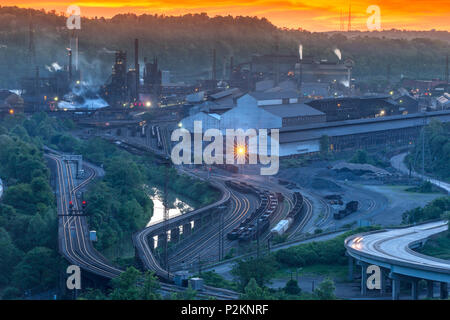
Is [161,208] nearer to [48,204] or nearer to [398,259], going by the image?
[48,204]

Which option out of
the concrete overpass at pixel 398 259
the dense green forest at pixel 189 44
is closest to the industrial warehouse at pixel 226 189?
the concrete overpass at pixel 398 259

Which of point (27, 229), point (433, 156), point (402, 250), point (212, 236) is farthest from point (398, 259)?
point (433, 156)

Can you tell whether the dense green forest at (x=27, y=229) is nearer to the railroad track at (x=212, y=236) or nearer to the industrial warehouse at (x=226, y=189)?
the industrial warehouse at (x=226, y=189)

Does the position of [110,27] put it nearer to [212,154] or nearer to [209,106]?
[209,106]

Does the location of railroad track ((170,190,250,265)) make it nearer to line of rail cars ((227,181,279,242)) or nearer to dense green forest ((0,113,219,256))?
line of rail cars ((227,181,279,242))

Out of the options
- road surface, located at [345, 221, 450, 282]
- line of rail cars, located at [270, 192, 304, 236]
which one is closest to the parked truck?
line of rail cars, located at [270, 192, 304, 236]

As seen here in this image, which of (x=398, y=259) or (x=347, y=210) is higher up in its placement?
(x=398, y=259)
